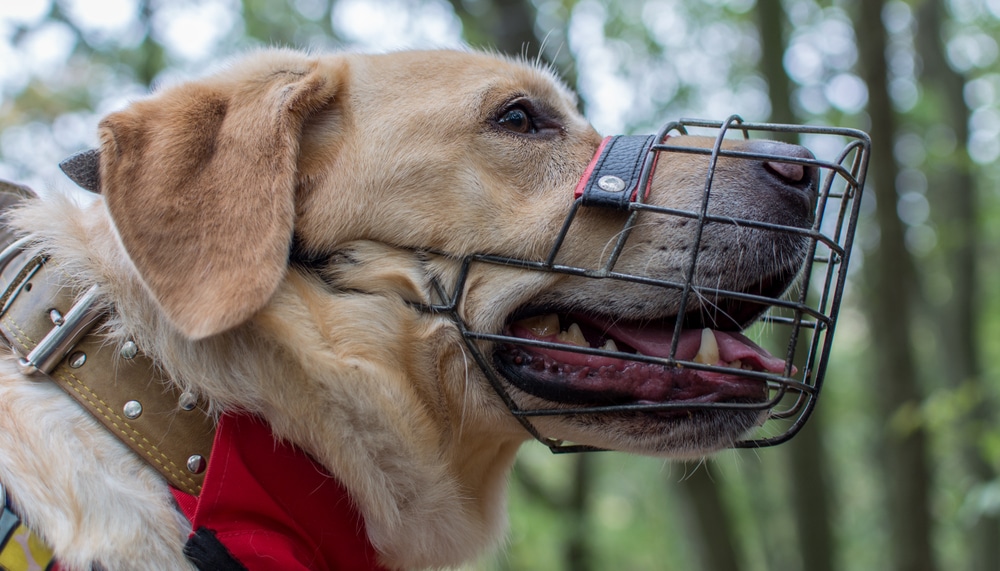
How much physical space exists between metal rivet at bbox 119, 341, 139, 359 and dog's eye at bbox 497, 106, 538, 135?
1.35m

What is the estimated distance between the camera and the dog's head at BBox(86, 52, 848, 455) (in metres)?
2.13

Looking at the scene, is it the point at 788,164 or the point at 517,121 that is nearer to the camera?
the point at 788,164

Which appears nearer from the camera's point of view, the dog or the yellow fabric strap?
the yellow fabric strap

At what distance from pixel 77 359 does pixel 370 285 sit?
0.81m

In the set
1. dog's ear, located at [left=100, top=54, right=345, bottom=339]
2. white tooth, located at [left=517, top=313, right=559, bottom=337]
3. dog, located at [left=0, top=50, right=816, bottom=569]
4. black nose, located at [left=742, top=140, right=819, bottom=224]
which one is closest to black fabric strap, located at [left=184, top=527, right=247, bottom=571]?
dog, located at [left=0, top=50, right=816, bottom=569]

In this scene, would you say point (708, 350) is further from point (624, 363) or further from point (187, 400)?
point (187, 400)

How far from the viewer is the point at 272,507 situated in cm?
200

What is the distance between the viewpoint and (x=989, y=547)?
10102 mm

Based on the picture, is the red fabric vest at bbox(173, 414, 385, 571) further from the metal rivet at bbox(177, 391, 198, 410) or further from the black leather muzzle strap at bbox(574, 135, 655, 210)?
the black leather muzzle strap at bbox(574, 135, 655, 210)

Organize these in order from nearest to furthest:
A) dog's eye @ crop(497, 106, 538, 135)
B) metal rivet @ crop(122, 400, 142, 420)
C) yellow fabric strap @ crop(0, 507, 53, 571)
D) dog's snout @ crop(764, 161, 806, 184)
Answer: yellow fabric strap @ crop(0, 507, 53, 571)
metal rivet @ crop(122, 400, 142, 420)
dog's snout @ crop(764, 161, 806, 184)
dog's eye @ crop(497, 106, 538, 135)

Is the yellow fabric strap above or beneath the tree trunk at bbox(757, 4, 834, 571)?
above

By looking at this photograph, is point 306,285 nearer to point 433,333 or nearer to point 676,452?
point 433,333

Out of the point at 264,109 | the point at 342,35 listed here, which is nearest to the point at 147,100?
the point at 264,109

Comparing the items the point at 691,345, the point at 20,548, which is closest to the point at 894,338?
the point at 691,345
